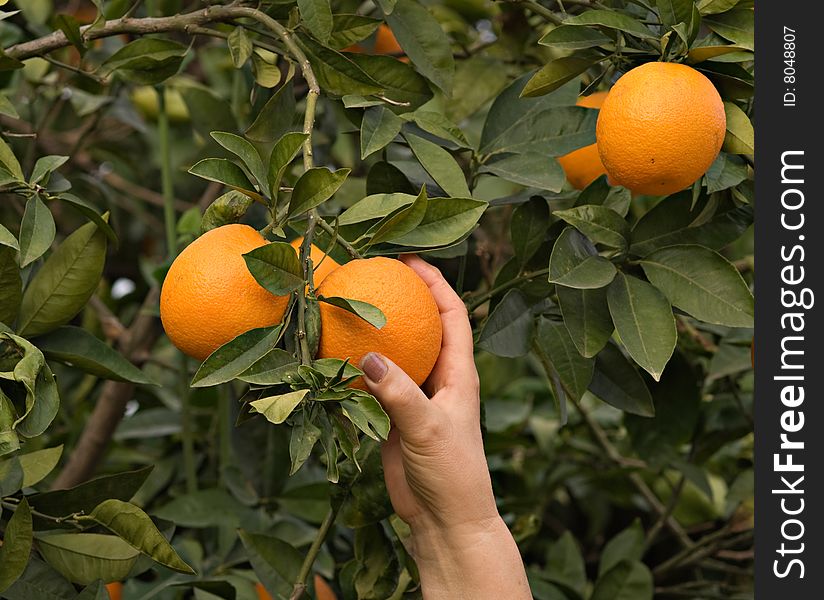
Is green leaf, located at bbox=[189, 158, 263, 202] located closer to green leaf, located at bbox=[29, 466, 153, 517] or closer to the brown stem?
green leaf, located at bbox=[29, 466, 153, 517]

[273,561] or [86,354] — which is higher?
[86,354]

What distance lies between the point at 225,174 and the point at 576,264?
34 cm

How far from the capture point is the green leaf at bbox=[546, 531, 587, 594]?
1.43 m

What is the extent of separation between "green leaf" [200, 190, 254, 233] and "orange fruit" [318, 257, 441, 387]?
131mm

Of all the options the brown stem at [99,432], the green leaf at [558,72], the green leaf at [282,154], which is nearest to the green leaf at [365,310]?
the green leaf at [282,154]

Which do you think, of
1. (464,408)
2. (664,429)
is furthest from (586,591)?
(464,408)

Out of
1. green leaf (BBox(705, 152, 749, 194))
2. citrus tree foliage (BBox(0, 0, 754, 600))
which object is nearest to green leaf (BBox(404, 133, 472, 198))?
citrus tree foliage (BBox(0, 0, 754, 600))

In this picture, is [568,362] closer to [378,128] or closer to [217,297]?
[378,128]

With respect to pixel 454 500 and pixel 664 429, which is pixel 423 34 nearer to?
pixel 454 500

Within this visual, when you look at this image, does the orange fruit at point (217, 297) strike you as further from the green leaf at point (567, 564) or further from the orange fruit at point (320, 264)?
the green leaf at point (567, 564)

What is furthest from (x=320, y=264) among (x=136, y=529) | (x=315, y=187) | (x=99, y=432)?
(x=99, y=432)

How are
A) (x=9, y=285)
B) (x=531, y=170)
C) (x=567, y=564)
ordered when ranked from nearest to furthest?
(x=9, y=285) → (x=531, y=170) → (x=567, y=564)

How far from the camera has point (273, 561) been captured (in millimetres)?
1089

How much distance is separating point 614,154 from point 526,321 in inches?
8.7
